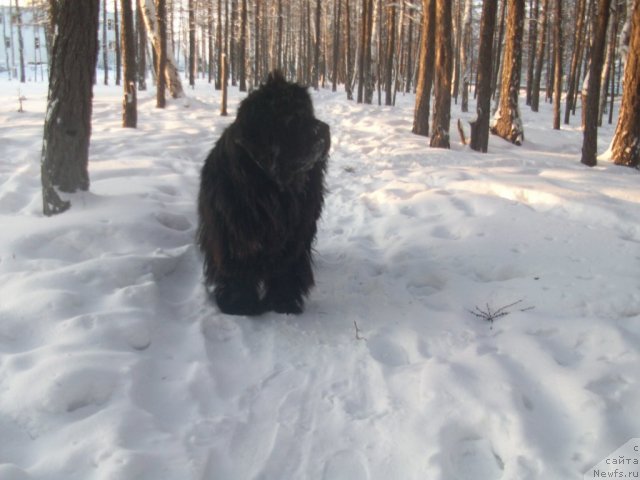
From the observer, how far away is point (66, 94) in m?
4.62

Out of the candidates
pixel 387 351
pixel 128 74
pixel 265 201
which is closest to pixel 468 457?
pixel 387 351

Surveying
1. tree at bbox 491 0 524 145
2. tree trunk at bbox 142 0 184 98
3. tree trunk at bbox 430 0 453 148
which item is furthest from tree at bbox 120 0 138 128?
tree at bbox 491 0 524 145

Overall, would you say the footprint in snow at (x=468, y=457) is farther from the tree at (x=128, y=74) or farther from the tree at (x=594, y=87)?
the tree at (x=128, y=74)

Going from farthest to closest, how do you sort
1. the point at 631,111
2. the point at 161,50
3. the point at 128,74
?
the point at 161,50
the point at 128,74
the point at 631,111

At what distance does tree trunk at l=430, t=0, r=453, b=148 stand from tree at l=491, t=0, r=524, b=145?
2.70 m

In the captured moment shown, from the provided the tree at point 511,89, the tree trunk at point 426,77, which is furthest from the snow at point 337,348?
the tree trunk at point 426,77

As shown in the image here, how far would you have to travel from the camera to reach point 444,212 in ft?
18.1

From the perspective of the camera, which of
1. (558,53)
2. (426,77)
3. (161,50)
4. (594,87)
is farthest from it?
(558,53)

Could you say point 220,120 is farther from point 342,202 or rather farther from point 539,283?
point 539,283

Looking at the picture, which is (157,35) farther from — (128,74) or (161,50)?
(128,74)

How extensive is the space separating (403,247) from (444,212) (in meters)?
1.09

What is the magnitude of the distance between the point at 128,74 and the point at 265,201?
987cm

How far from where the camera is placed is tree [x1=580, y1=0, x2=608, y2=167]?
876 cm

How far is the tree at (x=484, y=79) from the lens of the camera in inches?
412
